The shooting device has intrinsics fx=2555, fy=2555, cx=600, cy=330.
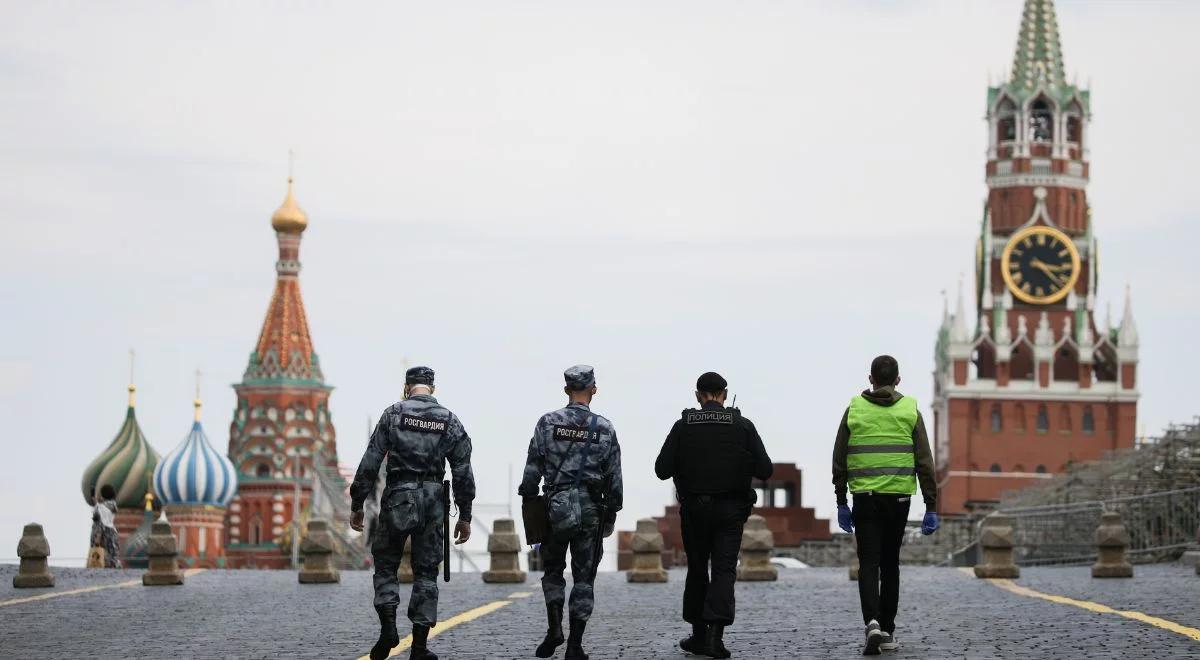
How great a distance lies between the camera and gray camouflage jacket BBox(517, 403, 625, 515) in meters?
16.6

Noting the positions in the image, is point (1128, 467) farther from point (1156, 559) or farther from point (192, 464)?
point (192, 464)

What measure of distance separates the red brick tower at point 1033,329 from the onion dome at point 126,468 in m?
47.2

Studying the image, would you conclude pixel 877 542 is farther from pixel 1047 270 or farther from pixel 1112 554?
pixel 1047 270

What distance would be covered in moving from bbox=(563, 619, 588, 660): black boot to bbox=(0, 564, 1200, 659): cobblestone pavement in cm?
69

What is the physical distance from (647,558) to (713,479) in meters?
16.4

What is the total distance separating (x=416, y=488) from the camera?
1653cm

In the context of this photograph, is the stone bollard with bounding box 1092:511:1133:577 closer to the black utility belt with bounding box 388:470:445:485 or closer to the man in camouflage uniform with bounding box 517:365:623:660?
the man in camouflage uniform with bounding box 517:365:623:660

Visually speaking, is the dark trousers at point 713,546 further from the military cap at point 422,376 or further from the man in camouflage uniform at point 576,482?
the military cap at point 422,376

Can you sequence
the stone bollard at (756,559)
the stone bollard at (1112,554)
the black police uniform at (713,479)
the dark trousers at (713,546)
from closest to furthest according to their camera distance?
1. the dark trousers at (713,546)
2. the black police uniform at (713,479)
3. the stone bollard at (1112,554)
4. the stone bollard at (756,559)

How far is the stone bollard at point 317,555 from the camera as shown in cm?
3105

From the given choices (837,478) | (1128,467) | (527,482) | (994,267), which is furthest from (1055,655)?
(994,267)

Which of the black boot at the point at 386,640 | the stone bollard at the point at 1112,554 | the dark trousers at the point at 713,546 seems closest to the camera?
the black boot at the point at 386,640

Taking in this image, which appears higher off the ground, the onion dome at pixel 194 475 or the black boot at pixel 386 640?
the onion dome at pixel 194 475

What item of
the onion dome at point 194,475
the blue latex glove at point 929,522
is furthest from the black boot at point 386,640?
the onion dome at point 194,475
